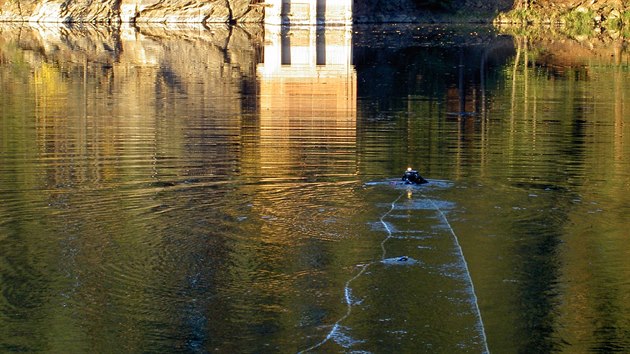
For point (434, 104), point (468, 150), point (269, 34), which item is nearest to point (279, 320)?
point (468, 150)

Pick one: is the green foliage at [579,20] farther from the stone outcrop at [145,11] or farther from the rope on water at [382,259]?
the rope on water at [382,259]

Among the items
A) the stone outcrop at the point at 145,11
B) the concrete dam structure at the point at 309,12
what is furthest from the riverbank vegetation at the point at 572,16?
the stone outcrop at the point at 145,11

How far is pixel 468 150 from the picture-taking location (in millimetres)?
21469

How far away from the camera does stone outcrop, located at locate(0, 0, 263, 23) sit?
82.8 metres

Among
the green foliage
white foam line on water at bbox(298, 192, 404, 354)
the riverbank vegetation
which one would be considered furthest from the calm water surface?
the green foliage

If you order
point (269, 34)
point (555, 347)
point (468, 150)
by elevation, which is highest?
point (269, 34)

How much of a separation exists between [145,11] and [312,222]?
70.6 m

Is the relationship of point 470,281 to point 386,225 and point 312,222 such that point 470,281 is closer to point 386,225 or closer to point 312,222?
point 386,225

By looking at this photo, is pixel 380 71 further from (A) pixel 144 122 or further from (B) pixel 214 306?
(B) pixel 214 306

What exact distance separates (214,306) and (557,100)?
67.5 ft

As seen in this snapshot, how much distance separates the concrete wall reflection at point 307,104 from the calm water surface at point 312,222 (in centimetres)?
13

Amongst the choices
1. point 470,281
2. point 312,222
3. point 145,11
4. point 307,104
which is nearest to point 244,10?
point 145,11

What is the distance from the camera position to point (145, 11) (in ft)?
275

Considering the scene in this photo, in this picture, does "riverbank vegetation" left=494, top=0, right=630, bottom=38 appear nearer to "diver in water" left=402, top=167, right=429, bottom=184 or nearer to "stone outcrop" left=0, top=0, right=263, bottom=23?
"stone outcrop" left=0, top=0, right=263, bottom=23
